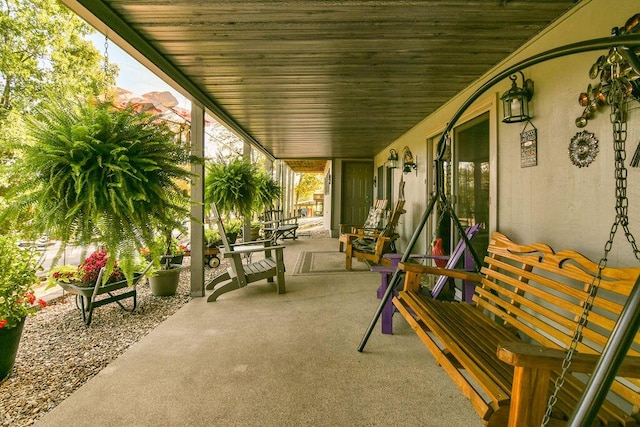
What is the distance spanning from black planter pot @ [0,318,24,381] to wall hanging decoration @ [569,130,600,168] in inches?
141

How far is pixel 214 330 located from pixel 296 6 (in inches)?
97.5

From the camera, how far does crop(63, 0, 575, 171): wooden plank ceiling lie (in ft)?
6.12

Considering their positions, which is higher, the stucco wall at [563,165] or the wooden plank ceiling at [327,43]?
the wooden plank ceiling at [327,43]

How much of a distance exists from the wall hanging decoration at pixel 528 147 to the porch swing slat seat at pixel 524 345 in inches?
28.0

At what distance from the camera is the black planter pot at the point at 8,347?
175cm

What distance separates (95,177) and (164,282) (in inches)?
95.8

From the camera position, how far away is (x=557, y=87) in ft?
6.56

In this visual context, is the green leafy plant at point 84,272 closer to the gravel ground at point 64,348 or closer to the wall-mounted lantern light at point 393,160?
the gravel ground at point 64,348

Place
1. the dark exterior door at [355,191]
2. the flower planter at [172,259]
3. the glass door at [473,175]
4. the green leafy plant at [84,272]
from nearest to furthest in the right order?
the green leafy plant at [84,272] → the glass door at [473,175] → the flower planter at [172,259] → the dark exterior door at [355,191]

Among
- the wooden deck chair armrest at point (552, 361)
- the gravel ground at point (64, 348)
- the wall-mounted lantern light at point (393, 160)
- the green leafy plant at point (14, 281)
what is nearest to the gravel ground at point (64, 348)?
the gravel ground at point (64, 348)

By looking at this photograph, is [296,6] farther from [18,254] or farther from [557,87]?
[18,254]

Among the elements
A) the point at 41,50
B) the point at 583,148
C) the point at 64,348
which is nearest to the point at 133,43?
the point at 64,348

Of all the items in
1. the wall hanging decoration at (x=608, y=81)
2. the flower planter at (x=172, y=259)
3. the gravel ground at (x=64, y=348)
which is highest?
the wall hanging decoration at (x=608, y=81)

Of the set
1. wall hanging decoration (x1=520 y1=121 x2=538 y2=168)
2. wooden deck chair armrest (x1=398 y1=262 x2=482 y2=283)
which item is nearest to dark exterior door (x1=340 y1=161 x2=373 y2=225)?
wall hanging decoration (x1=520 y1=121 x2=538 y2=168)
